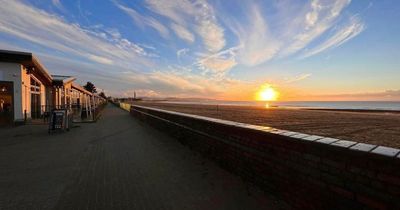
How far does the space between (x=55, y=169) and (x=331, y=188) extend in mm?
5380

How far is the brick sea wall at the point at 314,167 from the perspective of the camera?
2.45m

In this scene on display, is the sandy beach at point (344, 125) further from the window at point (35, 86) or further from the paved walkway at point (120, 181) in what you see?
the window at point (35, 86)

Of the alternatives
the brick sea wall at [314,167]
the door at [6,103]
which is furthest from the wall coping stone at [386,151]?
the door at [6,103]

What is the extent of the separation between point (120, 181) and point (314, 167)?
11.0 feet

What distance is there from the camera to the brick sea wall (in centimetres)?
245

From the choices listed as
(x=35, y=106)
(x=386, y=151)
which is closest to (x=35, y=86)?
(x=35, y=106)

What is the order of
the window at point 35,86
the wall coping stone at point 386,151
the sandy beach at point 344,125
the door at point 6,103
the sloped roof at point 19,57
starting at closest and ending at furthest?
the wall coping stone at point 386,151 → the sandy beach at point 344,125 → the sloped roof at point 19,57 → the door at point 6,103 → the window at point 35,86

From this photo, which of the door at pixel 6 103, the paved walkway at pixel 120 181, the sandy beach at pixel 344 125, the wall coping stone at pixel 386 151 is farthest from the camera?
the door at pixel 6 103

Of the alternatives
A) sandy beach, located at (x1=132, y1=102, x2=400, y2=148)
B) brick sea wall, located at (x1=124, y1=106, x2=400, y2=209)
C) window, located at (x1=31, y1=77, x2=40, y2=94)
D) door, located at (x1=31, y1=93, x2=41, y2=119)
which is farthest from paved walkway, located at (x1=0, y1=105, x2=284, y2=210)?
window, located at (x1=31, y1=77, x2=40, y2=94)

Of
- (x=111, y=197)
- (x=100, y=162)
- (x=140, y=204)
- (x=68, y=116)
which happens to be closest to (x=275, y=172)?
(x=140, y=204)

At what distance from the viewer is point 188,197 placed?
404 centimetres

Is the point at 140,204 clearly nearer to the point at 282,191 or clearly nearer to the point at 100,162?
the point at 282,191

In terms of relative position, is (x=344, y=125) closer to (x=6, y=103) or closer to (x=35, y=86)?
(x=6, y=103)

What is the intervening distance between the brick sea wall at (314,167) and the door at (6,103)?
1508cm
